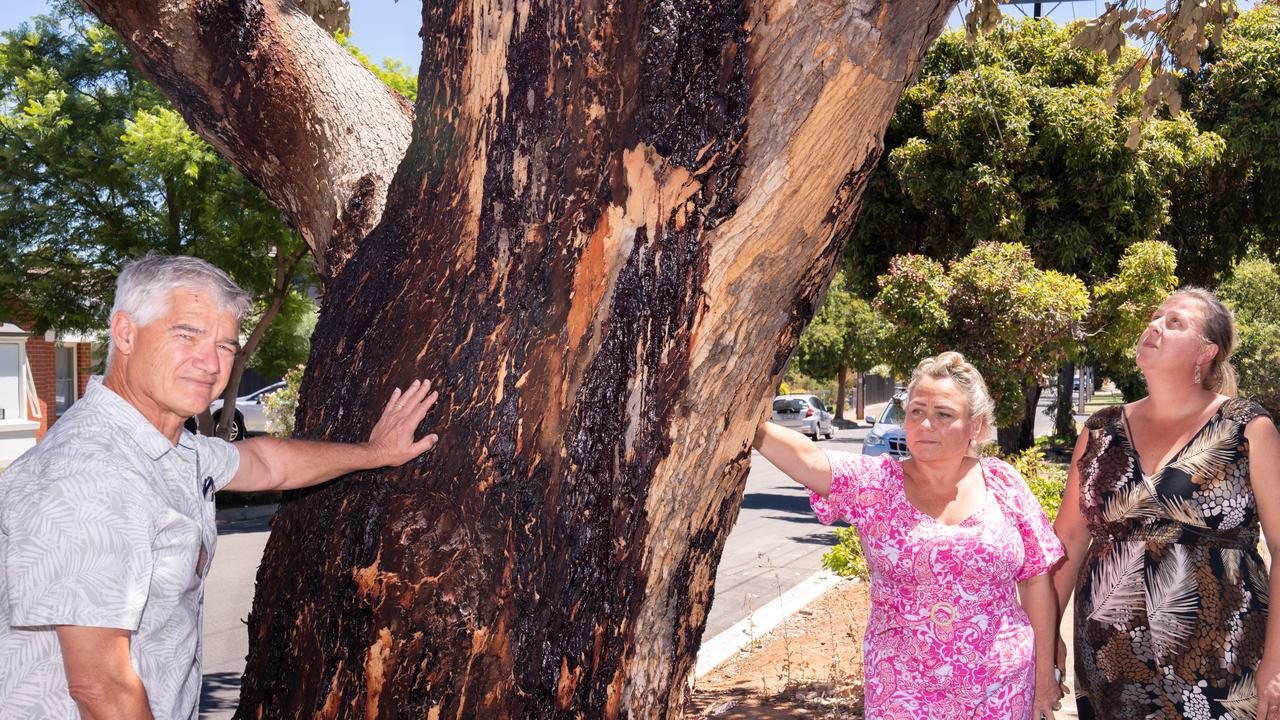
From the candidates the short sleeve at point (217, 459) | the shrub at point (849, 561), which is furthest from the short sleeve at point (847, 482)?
the shrub at point (849, 561)

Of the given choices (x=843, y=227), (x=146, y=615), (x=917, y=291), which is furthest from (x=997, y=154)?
(x=146, y=615)

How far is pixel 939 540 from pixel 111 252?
14.6 metres

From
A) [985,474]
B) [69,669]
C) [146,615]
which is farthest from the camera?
[985,474]

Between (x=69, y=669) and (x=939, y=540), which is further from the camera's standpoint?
(x=939, y=540)

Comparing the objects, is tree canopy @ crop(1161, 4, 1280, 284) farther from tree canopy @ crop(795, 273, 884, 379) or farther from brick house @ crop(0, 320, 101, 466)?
brick house @ crop(0, 320, 101, 466)

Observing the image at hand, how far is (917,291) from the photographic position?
11.9m

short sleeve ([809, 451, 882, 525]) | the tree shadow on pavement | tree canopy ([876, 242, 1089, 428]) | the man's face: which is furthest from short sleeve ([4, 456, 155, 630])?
tree canopy ([876, 242, 1089, 428])

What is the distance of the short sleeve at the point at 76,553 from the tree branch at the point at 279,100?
1298 millimetres

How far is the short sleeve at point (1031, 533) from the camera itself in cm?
331

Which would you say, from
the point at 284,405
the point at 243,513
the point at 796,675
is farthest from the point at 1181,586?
the point at 284,405

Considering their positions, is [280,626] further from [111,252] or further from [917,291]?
[111,252]

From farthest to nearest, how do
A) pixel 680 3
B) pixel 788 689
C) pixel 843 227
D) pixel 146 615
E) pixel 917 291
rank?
pixel 917 291, pixel 788 689, pixel 843 227, pixel 680 3, pixel 146 615

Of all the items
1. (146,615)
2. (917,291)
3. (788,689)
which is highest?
(917,291)

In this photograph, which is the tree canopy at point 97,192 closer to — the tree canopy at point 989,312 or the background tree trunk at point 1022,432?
the tree canopy at point 989,312
